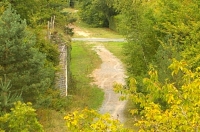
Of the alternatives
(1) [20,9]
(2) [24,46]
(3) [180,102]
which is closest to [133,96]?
(3) [180,102]

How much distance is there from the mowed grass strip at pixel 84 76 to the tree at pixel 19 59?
5.99 metres

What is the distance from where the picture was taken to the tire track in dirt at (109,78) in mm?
23828

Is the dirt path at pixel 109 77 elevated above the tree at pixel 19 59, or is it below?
below

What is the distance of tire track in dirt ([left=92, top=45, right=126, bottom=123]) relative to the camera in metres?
23.8

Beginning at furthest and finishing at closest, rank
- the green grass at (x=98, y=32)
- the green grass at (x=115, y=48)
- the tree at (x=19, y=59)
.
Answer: the green grass at (x=98, y=32) < the green grass at (x=115, y=48) < the tree at (x=19, y=59)

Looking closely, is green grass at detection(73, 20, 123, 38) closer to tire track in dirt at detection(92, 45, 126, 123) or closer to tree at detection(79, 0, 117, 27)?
tree at detection(79, 0, 117, 27)

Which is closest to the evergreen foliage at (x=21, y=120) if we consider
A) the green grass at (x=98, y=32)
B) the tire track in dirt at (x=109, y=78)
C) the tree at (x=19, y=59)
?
the tree at (x=19, y=59)

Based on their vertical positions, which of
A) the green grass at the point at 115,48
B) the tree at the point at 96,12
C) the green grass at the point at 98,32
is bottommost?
the green grass at the point at 115,48

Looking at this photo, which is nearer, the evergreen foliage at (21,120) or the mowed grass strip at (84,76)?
the evergreen foliage at (21,120)

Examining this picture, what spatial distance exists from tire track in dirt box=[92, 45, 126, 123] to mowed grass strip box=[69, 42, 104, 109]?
0.51 metres

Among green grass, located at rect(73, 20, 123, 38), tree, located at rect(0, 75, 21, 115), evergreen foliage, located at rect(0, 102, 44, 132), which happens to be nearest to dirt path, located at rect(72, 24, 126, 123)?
green grass, located at rect(73, 20, 123, 38)

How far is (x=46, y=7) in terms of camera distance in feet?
96.2

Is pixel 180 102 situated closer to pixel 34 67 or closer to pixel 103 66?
pixel 34 67

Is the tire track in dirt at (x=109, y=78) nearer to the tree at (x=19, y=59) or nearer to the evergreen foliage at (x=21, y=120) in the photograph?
the tree at (x=19, y=59)
